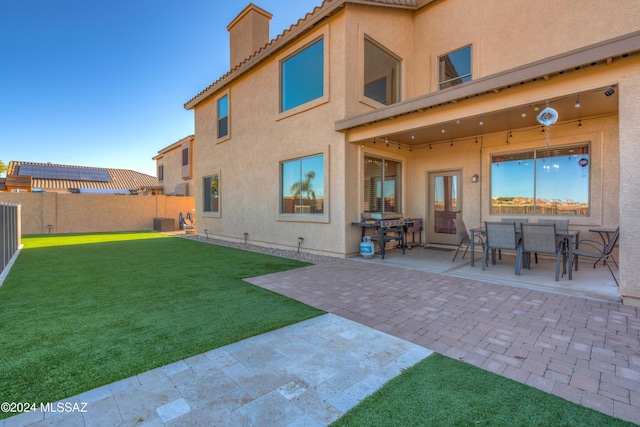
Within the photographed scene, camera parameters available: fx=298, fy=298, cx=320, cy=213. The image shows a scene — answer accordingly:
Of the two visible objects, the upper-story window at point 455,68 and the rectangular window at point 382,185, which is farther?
the upper-story window at point 455,68

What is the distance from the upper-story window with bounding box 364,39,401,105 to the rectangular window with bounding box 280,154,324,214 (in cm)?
265

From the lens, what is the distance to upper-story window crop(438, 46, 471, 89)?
29.0ft

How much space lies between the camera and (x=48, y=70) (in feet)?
43.0

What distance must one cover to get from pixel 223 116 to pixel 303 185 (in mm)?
6301

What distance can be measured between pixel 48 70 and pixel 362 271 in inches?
645

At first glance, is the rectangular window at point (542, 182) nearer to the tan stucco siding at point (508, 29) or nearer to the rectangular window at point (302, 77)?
the tan stucco siding at point (508, 29)

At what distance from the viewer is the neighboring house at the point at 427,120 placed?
617 cm

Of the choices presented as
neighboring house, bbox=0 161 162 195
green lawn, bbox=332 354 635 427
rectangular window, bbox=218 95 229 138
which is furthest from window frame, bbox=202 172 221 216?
neighboring house, bbox=0 161 162 195

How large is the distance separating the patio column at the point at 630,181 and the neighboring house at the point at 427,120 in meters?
0.48

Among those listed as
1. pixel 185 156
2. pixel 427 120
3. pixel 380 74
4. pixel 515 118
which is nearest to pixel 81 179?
pixel 185 156

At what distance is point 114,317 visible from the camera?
370 centimetres

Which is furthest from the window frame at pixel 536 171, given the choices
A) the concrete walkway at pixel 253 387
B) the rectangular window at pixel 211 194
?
the rectangular window at pixel 211 194

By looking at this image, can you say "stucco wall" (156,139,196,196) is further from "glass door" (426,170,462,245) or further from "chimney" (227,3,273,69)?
"glass door" (426,170,462,245)

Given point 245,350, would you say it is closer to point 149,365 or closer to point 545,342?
point 149,365
